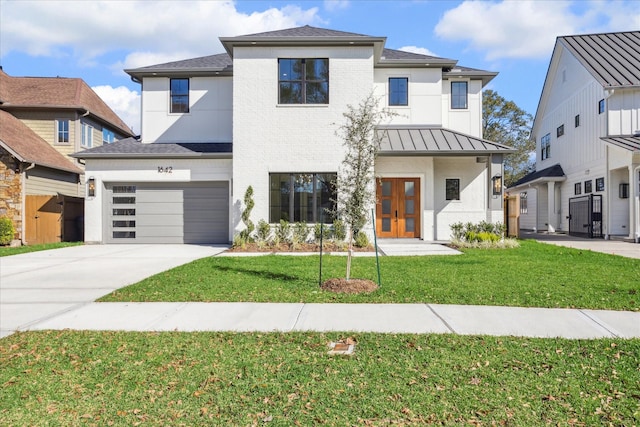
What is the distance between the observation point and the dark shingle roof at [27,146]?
1558cm

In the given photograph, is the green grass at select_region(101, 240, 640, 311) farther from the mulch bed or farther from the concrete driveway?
the concrete driveway

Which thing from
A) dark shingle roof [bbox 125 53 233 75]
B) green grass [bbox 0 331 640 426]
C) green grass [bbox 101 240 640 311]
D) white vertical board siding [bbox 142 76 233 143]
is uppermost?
dark shingle roof [bbox 125 53 233 75]

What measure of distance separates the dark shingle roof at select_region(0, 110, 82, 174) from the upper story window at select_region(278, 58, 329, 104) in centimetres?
1081

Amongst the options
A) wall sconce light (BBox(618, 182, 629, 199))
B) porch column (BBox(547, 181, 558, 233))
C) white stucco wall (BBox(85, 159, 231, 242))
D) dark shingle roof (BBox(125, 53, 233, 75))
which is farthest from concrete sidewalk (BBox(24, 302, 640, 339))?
porch column (BBox(547, 181, 558, 233))

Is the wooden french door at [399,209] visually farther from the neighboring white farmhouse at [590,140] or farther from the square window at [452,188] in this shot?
the neighboring white farmhouse at [590,140]

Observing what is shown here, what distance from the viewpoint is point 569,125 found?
2112 centimetres

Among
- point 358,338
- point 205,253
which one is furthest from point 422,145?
point 358,338

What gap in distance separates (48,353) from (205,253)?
8.18m

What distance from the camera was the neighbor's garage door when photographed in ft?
49.3

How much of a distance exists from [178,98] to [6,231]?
8385mm

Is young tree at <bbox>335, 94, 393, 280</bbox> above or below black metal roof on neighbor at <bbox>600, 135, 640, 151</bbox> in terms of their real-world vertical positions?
below

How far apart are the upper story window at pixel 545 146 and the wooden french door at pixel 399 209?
46.2 feet

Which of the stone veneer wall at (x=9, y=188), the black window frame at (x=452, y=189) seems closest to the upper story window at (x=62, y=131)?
→ the stone veneer wall at (x=9, y=188)

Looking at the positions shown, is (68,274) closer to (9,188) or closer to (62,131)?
(9,188)
